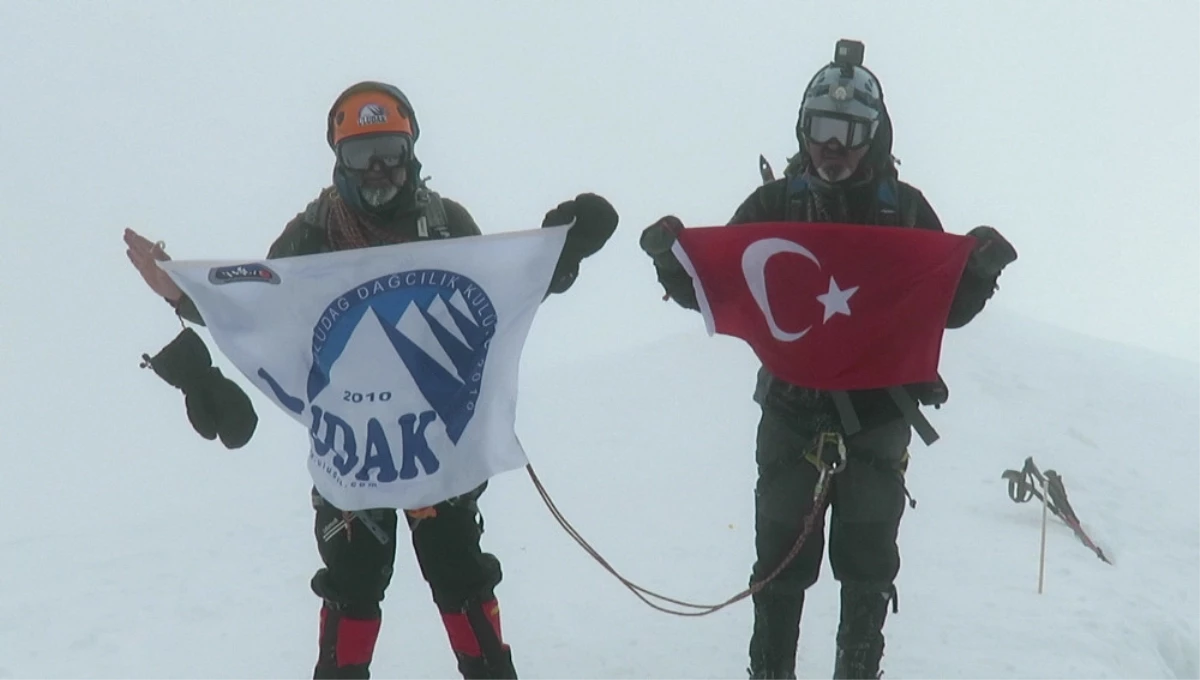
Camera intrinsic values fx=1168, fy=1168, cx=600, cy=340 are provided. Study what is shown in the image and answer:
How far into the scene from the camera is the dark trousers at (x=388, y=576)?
5418mm

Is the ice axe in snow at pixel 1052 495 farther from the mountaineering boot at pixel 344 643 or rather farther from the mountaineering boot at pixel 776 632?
the mountaineering boot at pixel 344 643

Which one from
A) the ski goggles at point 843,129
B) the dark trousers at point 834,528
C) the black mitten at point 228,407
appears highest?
the ski goggles at point 843,129

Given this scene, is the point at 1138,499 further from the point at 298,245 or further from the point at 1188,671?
the point at 298,245

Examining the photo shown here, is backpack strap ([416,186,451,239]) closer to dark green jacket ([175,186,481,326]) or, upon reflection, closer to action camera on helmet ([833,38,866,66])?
dark green jacket ([175,186,481,326])

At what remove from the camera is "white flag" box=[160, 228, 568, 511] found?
530cm

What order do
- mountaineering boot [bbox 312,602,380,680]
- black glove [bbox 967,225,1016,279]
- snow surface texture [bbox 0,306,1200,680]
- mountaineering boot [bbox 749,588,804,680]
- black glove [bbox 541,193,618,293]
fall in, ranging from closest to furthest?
1. black glove [bbox 967,225,1016,279]
2. black glove [bbox 541,193,618,293]
3. mountaineering boot [bbox 312,602,380,680]
4. mountaineering boot [bbox 749,588,804,680]
5. snow surface texture [bbox 0,306,1200,680]

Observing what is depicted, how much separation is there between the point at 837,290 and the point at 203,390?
9.68ft

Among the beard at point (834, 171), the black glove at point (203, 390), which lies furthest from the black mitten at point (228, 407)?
the beard at point (834, 171)

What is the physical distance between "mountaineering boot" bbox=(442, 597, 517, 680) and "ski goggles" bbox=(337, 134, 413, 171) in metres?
2.07

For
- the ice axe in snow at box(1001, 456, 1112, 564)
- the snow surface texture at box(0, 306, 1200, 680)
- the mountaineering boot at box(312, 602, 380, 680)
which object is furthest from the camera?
the ice axe in snow at box(1001, 456, 1112, 564)

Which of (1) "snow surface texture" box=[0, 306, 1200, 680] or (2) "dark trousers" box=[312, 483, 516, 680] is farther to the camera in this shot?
(1) "snow surface texture" box=[0, 306, 1200, 680]

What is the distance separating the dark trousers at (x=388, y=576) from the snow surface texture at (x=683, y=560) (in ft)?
5.41

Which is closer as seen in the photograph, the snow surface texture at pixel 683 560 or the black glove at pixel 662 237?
the black glove at pixel 662 237

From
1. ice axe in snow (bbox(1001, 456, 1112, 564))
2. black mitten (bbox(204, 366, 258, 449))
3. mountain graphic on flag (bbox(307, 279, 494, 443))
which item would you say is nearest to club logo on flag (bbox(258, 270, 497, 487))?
mountain graphic on flag (bbox(307, 279, 494, 443))
